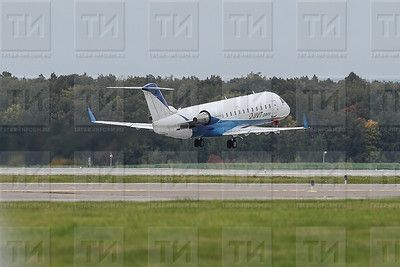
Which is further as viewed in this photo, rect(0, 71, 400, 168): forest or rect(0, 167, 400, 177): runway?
rect(0, 71, 400, 168): forest

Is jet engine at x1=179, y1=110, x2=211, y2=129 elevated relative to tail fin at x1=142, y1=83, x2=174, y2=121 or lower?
lower

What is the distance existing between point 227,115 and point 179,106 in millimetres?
29089

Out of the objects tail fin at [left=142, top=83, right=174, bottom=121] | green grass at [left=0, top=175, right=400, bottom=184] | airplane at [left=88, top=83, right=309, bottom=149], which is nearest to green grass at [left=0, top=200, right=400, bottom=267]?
green grass at [left=0, top=175, right=400, bottom=184]

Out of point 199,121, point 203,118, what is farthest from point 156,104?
point 203,118

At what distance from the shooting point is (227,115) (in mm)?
89750

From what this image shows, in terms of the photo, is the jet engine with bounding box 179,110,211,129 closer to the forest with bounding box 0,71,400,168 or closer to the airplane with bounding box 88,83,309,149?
the airplane with bounding box 88,83,309,149

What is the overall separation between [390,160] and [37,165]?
38.0 metres

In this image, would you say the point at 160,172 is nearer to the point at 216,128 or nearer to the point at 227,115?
the point at 216,128

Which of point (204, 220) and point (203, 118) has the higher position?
point (203, 118)

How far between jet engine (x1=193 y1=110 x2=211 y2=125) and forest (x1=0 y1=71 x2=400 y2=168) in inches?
295

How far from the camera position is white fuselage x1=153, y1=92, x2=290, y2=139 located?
87.3 meters

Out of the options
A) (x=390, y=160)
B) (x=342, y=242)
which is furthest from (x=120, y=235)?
(x=390, y=160)

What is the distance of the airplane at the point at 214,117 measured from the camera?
287 feet

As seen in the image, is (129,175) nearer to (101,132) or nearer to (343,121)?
(101,132)
